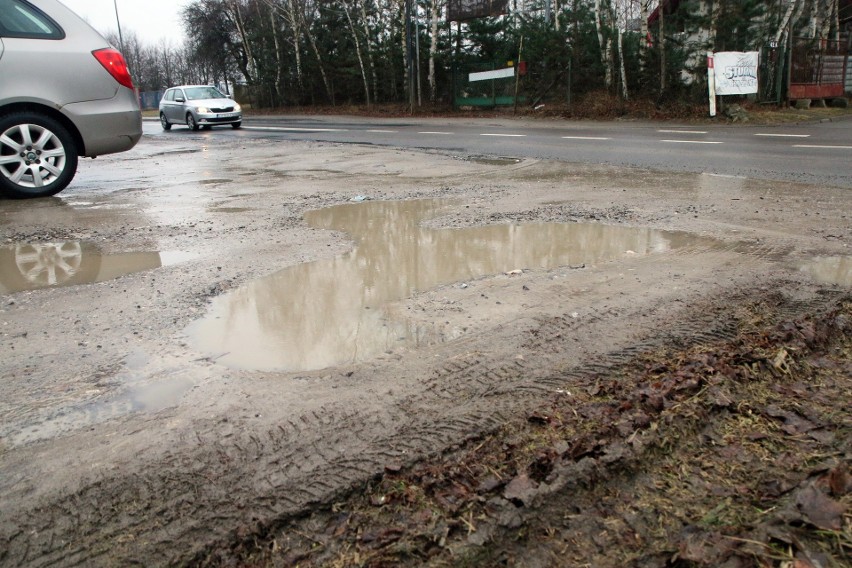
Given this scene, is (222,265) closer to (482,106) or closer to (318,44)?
(482,106)

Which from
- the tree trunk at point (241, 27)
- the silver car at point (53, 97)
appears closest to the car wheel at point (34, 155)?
the silver car at point (53, 97)

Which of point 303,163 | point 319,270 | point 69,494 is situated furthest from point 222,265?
point 303,163

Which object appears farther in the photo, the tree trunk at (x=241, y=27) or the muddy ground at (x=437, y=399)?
the tree trunk at (x=241, y=27)

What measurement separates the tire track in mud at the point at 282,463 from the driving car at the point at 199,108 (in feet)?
72.3

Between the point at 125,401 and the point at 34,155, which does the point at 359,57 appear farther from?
the point at 125,401

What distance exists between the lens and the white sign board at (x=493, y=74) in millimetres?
26433

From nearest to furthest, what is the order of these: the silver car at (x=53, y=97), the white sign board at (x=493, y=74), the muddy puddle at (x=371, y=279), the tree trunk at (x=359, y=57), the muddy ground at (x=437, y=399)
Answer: the muddy ground at (x=437, y=399) < the muddy puddle at (x=371, y=279) < the silver car at (x=53, y=97) < the white sign board at (x=493, y=74) < the tree trunk at (x=359, y=57)

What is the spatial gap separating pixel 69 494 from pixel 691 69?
22.0 m

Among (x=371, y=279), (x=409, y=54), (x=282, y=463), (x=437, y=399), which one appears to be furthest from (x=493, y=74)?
(x=282, y=463)

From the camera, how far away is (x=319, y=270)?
14.9 ft

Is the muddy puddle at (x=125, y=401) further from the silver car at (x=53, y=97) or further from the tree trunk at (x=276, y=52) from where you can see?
the tree trunk at (x=276, y=52)

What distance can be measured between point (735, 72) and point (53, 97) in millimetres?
18823

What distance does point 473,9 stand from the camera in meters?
29.9

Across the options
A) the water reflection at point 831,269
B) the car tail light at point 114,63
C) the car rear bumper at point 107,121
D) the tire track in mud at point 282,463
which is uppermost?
the car tail light at point 114,63
